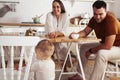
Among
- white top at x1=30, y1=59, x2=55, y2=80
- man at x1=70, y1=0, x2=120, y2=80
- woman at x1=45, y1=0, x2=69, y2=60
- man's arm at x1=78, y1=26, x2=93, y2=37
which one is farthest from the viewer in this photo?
woman at x1=45, y1=0, x2=69, y2=60

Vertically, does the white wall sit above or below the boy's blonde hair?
above

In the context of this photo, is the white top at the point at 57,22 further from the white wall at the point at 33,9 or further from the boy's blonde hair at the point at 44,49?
the white wall at the point at 33,9

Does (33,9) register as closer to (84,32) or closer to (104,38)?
(84,32)

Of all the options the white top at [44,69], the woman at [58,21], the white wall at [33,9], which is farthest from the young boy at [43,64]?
the white wall at [33,9]

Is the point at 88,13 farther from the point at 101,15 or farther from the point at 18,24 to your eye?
the point at 101,15

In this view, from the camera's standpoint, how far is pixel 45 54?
94.2 inches

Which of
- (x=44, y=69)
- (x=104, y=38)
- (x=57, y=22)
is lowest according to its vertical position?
(x=44, y=69)

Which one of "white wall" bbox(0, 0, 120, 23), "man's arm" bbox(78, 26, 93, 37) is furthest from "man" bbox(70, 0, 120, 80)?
"white wall" bbox(0, 0, 120, 23)

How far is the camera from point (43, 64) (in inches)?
92.6

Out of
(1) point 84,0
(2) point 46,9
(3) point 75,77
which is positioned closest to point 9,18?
(2) point 46,9

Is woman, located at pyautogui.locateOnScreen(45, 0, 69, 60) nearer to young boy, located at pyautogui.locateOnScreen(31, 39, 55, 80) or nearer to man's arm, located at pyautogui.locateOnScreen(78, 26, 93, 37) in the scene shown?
man's arm, located at pyautogui.locateOnScreen(78, 26, 93, 37)

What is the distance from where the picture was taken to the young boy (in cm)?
235

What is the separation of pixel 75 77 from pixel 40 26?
203 cm

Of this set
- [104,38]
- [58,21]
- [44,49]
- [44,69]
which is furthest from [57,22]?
[44,69]
